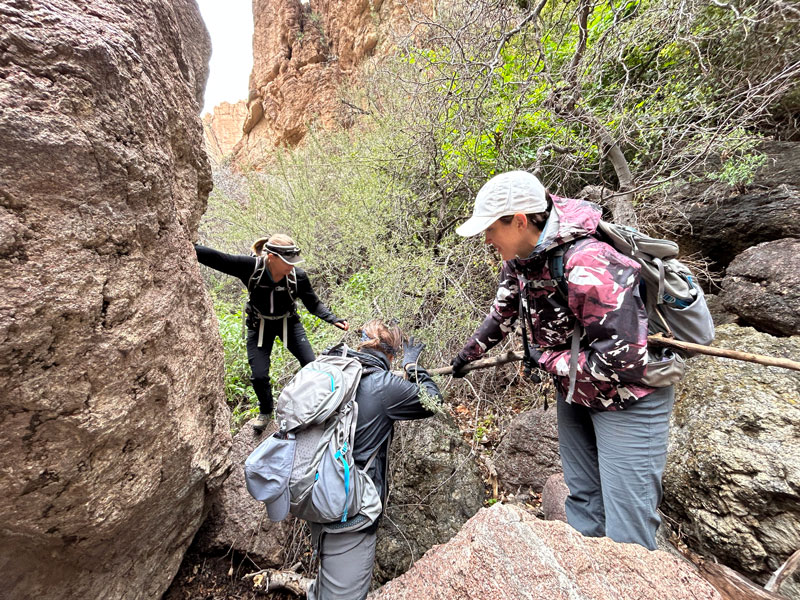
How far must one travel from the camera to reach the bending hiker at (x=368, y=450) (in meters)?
1.89

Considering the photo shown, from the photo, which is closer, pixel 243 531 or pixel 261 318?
pixel 243 531

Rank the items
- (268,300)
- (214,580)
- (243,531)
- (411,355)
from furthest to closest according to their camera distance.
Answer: (268,300) < (243,531) < (214,580) < (411,355)

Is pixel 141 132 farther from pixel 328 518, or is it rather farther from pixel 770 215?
pixel 770 215

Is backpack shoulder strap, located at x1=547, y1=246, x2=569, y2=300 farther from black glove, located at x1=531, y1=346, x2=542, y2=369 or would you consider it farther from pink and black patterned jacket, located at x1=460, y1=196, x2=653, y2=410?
black glove, located at x1=531, y1=346, x2=542, y2=369

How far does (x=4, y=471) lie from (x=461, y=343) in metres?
2.85

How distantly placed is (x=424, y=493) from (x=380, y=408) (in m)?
1.07

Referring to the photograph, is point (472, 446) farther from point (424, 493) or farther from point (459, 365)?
point (459, 365)

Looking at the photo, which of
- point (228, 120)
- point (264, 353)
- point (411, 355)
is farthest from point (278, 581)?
point (228, 120)

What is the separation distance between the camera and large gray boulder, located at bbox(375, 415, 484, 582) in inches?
95.0

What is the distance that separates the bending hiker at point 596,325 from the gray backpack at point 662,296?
33 mm

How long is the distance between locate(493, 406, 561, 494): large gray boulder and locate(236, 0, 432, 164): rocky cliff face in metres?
12.2

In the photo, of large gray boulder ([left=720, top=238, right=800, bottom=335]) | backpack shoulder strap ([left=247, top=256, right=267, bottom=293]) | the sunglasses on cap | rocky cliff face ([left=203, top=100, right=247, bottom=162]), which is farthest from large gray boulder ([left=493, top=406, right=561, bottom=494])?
rocky cliff face ([left=203, top=100, right=247, bottom=162])

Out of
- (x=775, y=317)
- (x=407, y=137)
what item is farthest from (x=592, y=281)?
(x=407, y=137)

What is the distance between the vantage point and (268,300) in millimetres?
3014
